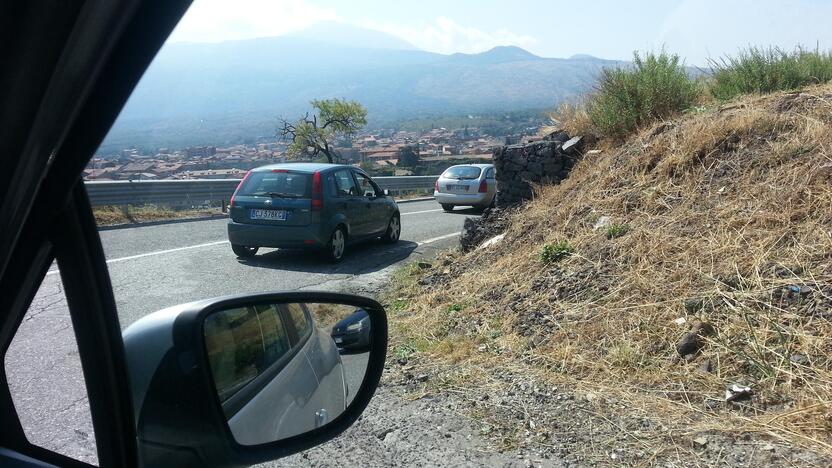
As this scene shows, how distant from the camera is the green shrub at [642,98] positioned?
966cm

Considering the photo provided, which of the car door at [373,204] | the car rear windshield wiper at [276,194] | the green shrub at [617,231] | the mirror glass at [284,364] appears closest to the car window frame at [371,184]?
the car door at [373,204]

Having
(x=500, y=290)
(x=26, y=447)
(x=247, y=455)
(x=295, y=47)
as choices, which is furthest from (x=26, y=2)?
(x=295, y=47)

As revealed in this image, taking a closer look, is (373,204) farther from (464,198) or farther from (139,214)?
(464,198)

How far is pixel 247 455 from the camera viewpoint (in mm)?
1779

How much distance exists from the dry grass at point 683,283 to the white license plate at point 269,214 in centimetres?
319

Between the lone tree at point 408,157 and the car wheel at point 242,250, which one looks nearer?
the car wheel at point 242,250

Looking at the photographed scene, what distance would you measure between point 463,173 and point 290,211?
10502mm

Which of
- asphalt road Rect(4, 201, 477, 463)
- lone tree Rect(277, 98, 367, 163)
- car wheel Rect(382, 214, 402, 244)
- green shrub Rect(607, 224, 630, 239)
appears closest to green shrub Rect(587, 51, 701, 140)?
green shrub Rect(607, 224, 630, 239)

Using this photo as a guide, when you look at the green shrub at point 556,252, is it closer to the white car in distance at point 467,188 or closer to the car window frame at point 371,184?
the car window frame at point 371,184

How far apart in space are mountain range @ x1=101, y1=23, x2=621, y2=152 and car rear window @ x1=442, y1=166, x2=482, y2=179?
3.15m

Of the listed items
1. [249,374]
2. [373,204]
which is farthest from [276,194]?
[249,374]

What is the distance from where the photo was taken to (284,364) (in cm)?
233

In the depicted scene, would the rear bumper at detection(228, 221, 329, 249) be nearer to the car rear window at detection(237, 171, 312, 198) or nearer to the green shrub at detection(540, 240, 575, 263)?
the car rear window at detection(237, 171, 312, 198)

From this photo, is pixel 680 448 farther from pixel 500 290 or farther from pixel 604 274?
pixel 500 290
